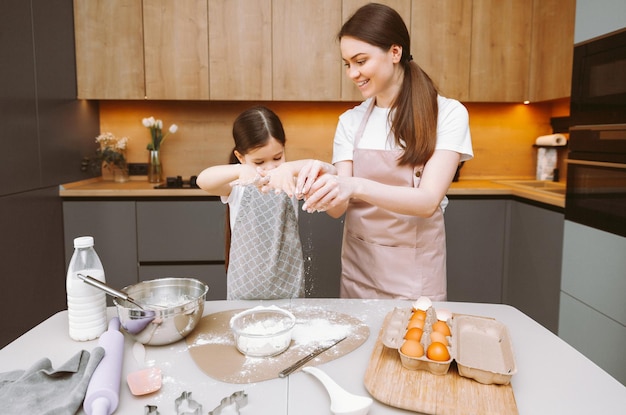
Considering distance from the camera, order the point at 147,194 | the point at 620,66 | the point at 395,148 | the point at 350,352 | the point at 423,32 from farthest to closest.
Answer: the point at 423,32 < the point at 147,194 < the point at 620,66 < the point at 395,148 < the point at 350,352

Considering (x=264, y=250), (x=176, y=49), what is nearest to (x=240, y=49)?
(x=176, y=49)

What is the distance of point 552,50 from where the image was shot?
9.00 ft

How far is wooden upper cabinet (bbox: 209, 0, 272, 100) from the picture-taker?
282cm

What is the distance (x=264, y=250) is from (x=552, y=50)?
2274 mm

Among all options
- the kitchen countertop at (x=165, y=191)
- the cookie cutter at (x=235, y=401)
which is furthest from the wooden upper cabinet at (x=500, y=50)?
the cookie cutter at (x=235, y=401)

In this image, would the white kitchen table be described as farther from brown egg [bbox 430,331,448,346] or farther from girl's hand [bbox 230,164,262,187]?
girl's hand [bbox 230,164,262,187]

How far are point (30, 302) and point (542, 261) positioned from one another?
105 inches

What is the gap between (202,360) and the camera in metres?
0.91

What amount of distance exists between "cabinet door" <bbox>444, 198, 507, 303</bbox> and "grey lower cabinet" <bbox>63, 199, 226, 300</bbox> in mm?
1368

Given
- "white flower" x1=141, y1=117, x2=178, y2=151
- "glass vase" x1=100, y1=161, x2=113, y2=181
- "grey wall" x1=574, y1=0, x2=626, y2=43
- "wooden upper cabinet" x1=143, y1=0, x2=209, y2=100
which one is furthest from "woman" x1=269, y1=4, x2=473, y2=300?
"glass vase" x1=100, y1=161, x2=113, y2=181

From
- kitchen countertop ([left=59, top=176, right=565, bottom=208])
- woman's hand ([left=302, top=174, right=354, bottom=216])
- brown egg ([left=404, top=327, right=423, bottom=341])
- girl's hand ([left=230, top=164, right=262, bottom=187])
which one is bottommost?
brown egg ([left=404, top=327, right=423, bottom=341])

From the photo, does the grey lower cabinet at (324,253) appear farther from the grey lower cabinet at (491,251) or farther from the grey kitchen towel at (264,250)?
the grey kitchen towel at (264,250)

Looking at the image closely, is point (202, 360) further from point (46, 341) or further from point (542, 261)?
point (542, 261)

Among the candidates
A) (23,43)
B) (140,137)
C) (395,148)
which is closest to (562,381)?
(395,148)
